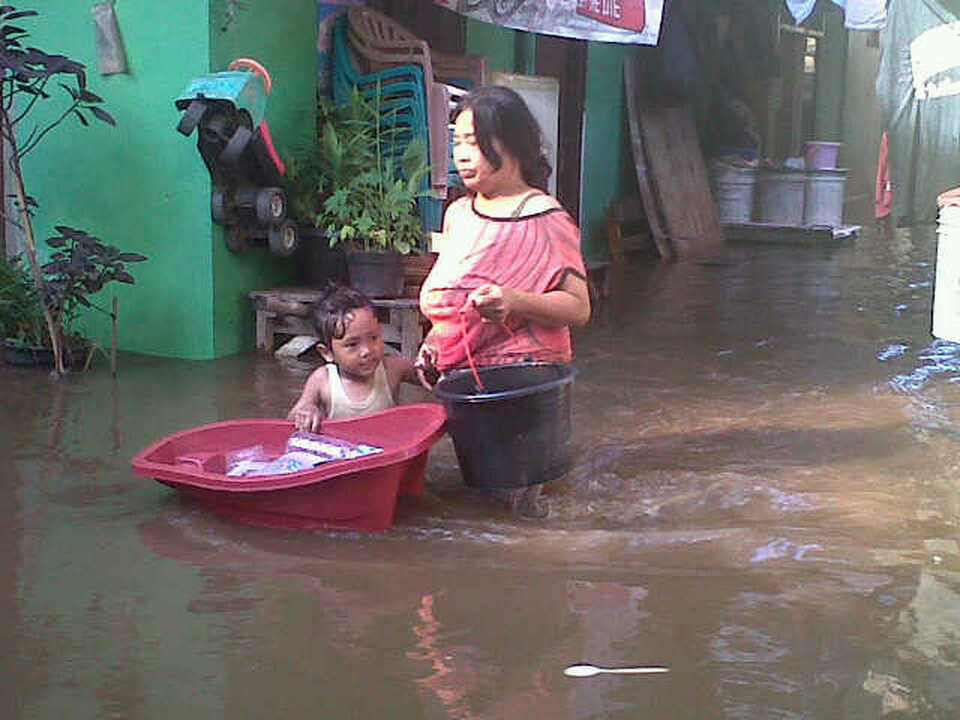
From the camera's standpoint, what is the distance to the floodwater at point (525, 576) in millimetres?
2943

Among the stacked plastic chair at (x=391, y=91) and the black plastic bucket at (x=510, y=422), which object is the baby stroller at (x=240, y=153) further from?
the black plastic bucket at (x=510, y=422)

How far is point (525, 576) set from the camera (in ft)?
12.2

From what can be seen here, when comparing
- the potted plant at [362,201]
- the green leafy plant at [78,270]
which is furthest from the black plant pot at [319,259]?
the green leafy plant at [78,270]

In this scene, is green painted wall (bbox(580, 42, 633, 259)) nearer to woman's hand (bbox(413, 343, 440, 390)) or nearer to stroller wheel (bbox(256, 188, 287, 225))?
stroller wheel (bbox(256, 188, 287, 225))

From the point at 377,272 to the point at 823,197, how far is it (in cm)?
1010

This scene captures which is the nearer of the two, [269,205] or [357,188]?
[269,205]

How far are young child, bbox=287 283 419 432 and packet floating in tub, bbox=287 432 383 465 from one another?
0.05 m

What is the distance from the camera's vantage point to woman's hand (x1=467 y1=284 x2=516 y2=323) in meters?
4.10

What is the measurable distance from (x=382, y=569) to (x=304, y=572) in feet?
0.74

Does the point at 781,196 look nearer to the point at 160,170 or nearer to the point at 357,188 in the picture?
the point at 357,188

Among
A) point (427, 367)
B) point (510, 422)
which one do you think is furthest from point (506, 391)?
point (427, 367)

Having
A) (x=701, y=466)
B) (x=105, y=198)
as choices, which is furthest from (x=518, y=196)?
(x=105, y=198)

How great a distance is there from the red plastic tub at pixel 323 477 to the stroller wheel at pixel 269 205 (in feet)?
8.03

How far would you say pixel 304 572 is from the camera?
3736 millimetres
